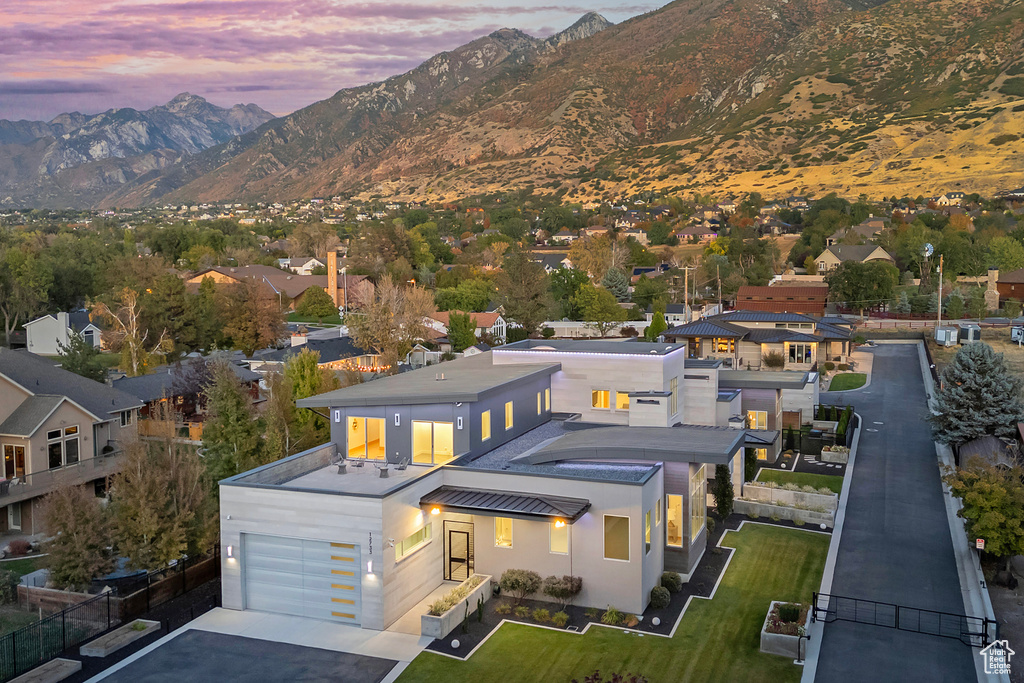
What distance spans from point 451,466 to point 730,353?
4151 centimetres

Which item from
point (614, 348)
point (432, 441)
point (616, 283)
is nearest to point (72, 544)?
point (432, 441)

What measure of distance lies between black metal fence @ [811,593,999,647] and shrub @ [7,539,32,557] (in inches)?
945

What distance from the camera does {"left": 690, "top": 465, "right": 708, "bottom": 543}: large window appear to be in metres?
23.8

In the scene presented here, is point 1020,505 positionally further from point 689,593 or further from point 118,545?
point 118,545

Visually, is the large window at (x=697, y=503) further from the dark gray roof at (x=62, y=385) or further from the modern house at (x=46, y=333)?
the modern house at (x=46, y=333)

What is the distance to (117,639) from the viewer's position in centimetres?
1905

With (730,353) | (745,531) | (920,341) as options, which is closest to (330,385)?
(745,531)

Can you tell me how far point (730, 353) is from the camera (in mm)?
60625

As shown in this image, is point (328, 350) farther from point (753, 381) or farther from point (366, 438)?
point (366, 438)

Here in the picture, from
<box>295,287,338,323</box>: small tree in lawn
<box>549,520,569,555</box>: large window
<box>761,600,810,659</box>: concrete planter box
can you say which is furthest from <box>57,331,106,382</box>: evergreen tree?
<box>295,287,338,323</box>: small tree in lawn

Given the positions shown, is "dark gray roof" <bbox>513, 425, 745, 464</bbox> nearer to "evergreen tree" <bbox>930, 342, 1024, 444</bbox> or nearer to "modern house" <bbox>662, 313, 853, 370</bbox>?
"evergreen tree" <bbox>930, 342, 1024, 444</bbox>

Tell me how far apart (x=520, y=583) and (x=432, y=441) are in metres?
5.08

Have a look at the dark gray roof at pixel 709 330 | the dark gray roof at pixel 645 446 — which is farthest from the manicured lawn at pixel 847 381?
the dark gray roof at pixel 645 446

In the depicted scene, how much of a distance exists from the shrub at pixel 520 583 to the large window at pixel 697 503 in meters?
4.84
